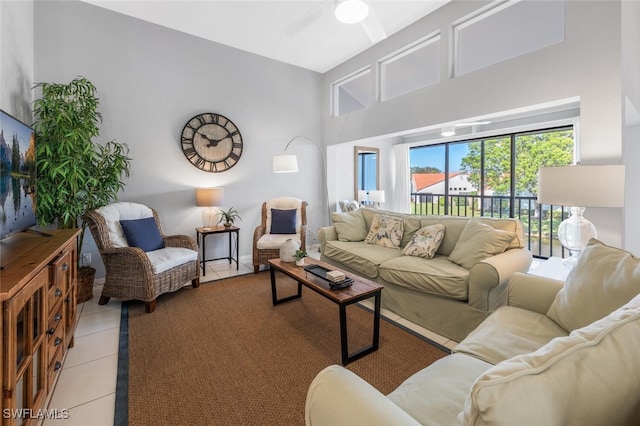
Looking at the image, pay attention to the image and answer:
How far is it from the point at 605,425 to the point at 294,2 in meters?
4.05

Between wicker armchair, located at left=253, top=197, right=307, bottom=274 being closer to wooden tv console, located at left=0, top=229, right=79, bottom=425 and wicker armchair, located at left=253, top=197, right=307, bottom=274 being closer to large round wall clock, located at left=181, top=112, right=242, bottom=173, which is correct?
large round wall clock, located at left=181, top=112, right=242, bottom=173

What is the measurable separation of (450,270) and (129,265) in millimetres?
2854

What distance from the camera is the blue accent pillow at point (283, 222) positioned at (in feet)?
13.8

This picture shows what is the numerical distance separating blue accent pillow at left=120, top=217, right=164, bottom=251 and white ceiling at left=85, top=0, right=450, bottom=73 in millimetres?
2449

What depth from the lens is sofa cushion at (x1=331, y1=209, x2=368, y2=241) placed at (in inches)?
142

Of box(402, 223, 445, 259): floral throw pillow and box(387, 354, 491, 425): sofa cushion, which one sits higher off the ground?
box(402, 223, 445, 259): floral throw pillow

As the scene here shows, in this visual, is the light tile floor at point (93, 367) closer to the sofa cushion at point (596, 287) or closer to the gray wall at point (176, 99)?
the sofa cushion at point (596, 287)

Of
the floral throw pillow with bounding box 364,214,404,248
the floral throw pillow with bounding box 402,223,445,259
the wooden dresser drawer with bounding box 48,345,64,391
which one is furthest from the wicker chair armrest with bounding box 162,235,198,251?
the floral throw pillow with bounding box 402,223,445,259

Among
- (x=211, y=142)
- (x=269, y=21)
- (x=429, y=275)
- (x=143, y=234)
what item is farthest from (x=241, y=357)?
(x=269, y=21)

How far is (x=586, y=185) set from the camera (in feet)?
6.55

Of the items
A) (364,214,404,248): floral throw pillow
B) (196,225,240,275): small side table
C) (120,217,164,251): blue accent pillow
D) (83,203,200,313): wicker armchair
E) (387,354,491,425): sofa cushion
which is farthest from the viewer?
(196,225,240,275): small side table

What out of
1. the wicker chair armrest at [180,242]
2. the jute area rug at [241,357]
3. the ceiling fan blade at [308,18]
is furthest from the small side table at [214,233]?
the ceiling fan blade at [308,18]

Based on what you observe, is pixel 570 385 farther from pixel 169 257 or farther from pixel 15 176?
pixel 169 257

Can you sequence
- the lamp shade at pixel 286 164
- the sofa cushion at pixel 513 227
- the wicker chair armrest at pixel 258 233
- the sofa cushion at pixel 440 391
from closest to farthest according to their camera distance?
the sofa cushion at pixel 440 391
the sofa cushion at pixel 513 227
the wicker chair armrest at pixel 258 233
the lamp shade at pixel 286 164
